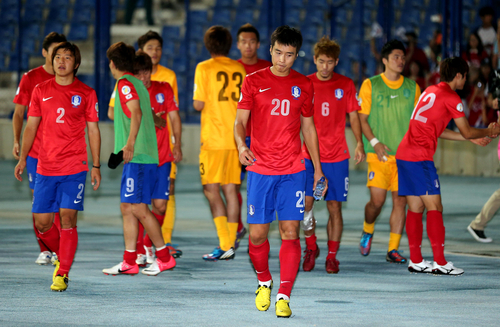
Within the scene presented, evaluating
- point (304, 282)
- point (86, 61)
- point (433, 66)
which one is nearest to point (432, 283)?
point (304, 282)

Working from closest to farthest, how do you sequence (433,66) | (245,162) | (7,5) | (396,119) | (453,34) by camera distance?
1. (245,162)
2. (396,119)
3. (453,34)
4. (433,66)
5. (7,5)

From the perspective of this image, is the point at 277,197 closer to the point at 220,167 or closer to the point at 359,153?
the point at 359,153

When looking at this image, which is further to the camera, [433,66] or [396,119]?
[433,66]

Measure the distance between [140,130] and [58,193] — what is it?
34.8 inches

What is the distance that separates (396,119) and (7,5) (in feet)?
56.6

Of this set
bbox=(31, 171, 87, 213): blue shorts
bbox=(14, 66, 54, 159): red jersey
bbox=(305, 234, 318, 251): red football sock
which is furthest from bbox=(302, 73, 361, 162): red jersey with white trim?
bbox=(14, 66, 54, 159): red jersey

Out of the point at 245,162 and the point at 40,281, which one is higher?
the point at 245,162

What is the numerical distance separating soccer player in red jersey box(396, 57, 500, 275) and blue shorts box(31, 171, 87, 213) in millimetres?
2893

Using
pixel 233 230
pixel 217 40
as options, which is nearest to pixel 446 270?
pixel 233 230

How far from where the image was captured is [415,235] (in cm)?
732

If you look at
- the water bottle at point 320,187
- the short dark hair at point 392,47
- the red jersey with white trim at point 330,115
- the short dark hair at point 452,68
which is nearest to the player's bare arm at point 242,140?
the water bottle at point 320,187

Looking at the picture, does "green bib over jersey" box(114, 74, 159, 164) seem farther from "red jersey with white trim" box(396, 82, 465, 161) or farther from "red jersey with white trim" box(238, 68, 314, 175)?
"red jersey with white trim" box(396, 82, 465, 161)

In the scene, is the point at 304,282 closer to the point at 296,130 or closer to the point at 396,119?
the point at 296,130

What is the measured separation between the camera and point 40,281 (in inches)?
263
